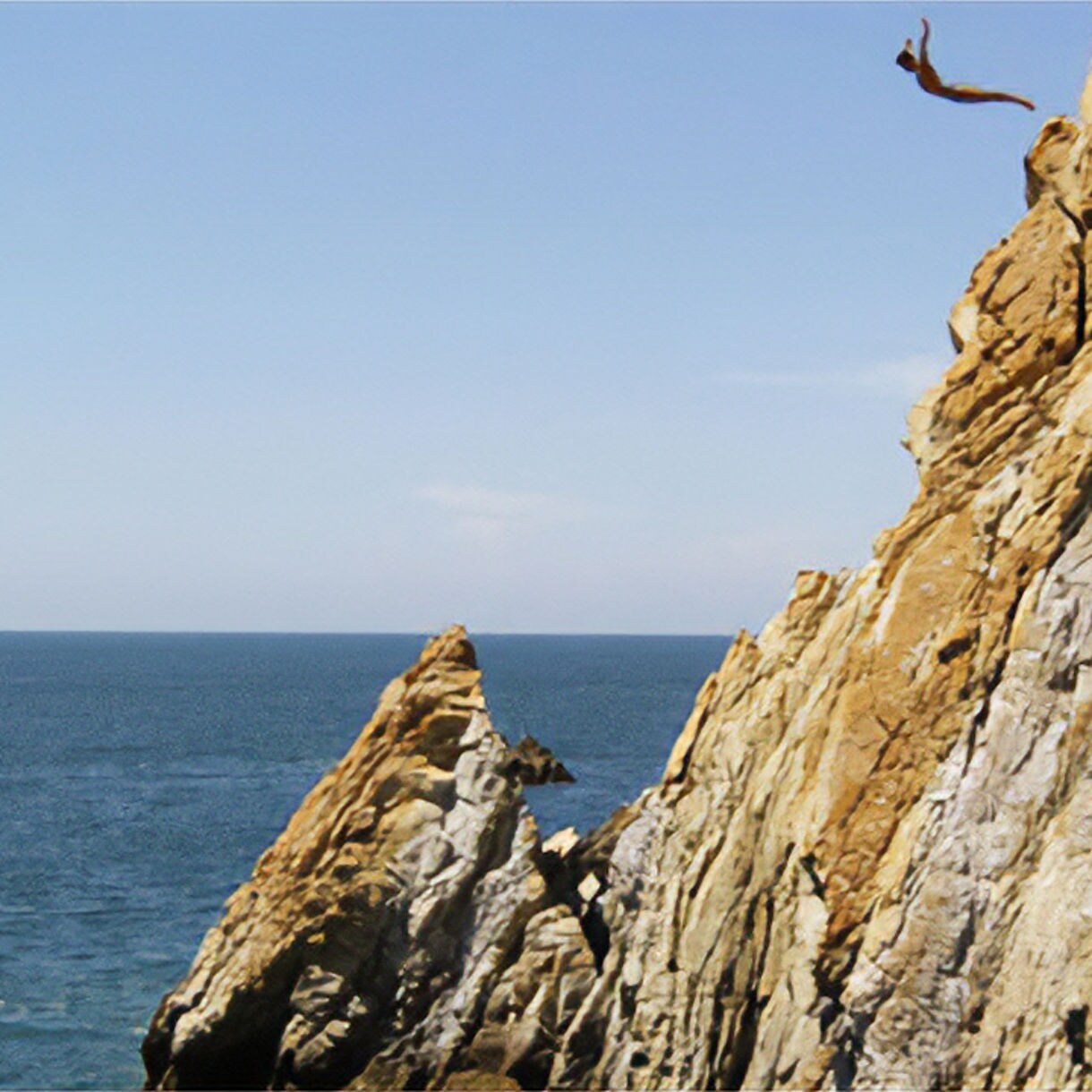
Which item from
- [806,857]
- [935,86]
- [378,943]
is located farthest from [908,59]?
[378,943]

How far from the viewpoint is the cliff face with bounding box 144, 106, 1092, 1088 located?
24969mm

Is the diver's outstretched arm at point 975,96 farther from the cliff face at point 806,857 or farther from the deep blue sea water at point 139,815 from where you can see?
the deep blue sea water at point 139,815

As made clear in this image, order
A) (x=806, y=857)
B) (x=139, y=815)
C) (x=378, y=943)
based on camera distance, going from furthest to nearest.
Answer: (x=139, y=815) → (x=378, y=943) → (x=806, y=857)

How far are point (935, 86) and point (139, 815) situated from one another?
54.4 metres

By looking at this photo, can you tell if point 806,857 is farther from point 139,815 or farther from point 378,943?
point 139,815

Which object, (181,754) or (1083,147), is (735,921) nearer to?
(1083,147)

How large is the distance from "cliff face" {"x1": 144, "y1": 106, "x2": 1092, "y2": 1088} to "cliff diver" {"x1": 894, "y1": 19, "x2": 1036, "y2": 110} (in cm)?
128

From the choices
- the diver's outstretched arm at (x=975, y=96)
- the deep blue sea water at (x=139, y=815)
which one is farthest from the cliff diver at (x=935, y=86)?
the deep blue sea water at (x=139, y=815)

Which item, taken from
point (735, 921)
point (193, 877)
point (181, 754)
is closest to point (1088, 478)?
point (735, 921)

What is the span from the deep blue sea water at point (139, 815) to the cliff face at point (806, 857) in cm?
747

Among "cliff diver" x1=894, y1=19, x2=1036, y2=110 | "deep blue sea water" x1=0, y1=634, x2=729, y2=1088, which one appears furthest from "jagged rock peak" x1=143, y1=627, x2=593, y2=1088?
"cliff diver" x1=894, y1=19, x2=1036, y2=110

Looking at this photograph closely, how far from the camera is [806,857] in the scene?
26250 mm

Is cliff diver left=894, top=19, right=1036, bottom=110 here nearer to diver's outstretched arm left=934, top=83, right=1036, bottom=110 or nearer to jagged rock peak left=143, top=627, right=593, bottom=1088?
diver's outstretched arm left=934, top=83, right=1036, bottom=110

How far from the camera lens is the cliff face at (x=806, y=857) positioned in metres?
25.0
